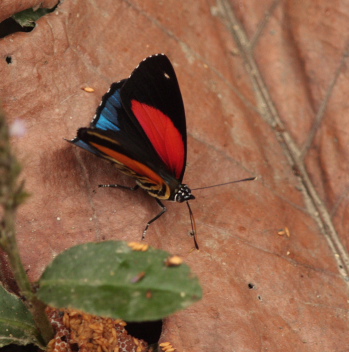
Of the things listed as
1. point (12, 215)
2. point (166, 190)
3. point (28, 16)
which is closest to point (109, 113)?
point (166, 190)

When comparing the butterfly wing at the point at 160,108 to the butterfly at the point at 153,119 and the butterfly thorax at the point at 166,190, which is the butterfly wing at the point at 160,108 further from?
the butterfly thorax at the point at 166,190

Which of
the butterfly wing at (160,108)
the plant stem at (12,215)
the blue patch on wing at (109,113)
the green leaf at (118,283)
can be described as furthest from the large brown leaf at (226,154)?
the green leaf at (118,283)

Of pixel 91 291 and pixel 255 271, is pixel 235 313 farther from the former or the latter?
pixel 91 291

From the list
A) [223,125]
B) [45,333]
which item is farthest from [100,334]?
[223,125]

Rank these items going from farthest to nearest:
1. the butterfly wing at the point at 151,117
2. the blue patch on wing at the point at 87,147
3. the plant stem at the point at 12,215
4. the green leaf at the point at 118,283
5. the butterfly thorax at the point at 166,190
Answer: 1. the butterfly wing at the point at 151,117
2. the butterfly thorax at the point at 166,190
3. the blue patch on wing at the point at 87,147
4. the green leaf at the point at 118,283
5. the plant stem at the point at 12,215

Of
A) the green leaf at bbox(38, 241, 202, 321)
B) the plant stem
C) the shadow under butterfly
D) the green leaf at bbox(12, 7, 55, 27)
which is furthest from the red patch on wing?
the plant stem

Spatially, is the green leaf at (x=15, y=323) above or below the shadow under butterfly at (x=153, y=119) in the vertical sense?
below

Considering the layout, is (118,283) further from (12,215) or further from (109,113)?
(109,113)
